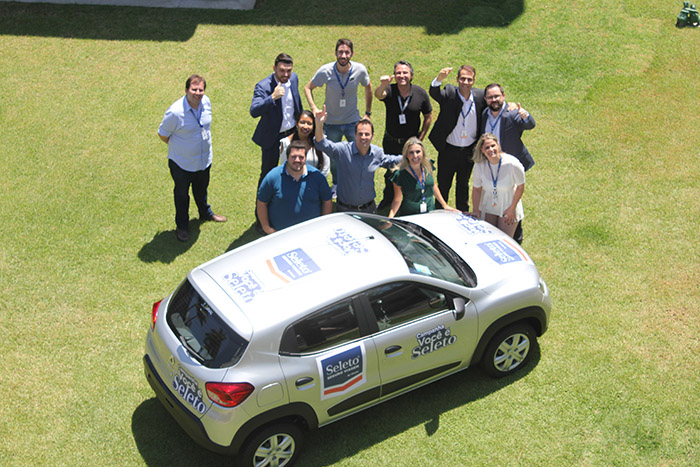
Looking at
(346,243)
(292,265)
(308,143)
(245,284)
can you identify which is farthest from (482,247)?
(245,284)

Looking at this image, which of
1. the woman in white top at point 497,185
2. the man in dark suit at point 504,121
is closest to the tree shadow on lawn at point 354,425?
the woman in white top at point 497,185

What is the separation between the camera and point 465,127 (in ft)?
27.9

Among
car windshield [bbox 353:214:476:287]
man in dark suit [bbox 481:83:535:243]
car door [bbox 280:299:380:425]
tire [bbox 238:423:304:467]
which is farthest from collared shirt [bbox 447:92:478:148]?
tire [bbox 238:423:304:467]

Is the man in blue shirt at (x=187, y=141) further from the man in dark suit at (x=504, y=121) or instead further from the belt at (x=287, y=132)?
the man in dark suit at (x=504, y=121)

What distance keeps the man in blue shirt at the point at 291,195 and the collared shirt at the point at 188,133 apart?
136 cm

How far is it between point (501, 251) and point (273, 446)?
3.00 m

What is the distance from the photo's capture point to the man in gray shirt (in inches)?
354

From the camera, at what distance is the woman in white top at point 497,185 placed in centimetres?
772

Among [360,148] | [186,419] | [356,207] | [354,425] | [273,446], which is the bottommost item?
[354,425]

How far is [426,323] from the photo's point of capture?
6203 millimetres

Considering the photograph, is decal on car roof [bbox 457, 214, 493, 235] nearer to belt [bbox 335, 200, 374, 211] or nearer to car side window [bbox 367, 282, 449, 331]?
belt [bbox 335, 200, 374, 211]

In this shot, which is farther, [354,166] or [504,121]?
[504,121]

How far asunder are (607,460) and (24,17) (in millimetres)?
13434

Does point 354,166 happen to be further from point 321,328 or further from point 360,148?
point 321,328
